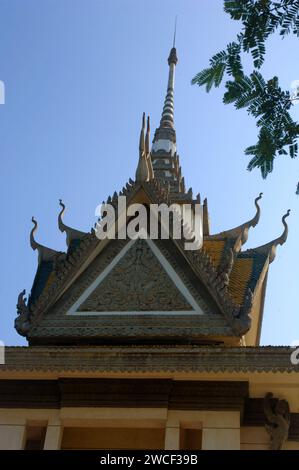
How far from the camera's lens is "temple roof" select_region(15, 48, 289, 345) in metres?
9.91

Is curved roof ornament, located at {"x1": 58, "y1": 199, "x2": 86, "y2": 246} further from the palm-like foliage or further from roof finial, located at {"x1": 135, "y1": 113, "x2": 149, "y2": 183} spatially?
the palm-like foliage

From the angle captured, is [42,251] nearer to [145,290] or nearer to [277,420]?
[145,290]

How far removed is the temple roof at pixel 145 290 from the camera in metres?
9.91

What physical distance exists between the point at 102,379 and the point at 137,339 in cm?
93

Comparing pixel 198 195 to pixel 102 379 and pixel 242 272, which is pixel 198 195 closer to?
pixel 242 272

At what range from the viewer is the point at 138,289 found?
1046 cm

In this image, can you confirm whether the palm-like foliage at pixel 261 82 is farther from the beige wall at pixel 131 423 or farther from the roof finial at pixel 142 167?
the roof finial at pixel 142 167

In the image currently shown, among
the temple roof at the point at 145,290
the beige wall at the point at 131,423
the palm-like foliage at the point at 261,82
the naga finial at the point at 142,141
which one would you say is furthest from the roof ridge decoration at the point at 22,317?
the palm-like foliage at the point at 261,82

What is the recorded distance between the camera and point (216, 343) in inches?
386

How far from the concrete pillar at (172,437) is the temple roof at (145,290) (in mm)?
1242

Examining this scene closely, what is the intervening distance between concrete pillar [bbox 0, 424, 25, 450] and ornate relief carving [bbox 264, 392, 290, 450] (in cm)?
245

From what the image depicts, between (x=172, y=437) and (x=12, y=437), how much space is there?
160cm
